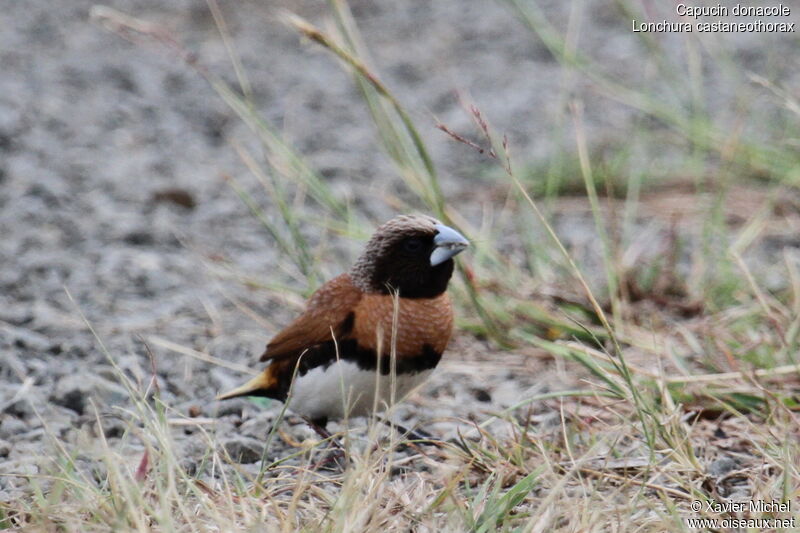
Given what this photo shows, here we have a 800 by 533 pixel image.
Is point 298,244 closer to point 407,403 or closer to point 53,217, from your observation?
point 407,403

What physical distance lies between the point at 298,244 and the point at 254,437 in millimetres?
681

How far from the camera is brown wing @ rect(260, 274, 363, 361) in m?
3.50

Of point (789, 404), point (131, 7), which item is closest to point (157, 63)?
point (131, 7)

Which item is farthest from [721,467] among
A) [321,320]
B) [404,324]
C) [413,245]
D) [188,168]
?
[188,168]

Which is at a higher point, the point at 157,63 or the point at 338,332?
the point at 338,332

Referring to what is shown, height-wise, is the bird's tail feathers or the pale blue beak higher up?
the pale blue beak

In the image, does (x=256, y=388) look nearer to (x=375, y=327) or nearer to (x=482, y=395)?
(x=375, y=327)

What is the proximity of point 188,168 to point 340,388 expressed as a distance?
318cm

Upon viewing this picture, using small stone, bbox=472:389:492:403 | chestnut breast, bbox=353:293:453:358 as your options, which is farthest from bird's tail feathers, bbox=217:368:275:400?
small stone, bbox=472:389:492:403

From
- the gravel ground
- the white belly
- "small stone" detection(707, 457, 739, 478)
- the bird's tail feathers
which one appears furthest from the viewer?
the gravel ground

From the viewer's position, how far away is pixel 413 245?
354 cm

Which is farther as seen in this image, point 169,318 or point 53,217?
point 53,217

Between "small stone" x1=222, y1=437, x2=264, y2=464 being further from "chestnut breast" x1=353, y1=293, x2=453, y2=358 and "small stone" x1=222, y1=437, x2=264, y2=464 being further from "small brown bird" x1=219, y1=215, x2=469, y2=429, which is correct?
"chestnut breast" x1=353, y1=293, x2=453, y2=358

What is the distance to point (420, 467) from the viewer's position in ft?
11.1
